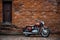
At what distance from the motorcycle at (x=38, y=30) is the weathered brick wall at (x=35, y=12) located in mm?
310

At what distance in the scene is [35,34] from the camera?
401 inches

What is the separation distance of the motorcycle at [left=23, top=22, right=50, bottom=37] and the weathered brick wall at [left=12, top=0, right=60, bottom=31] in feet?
1.02

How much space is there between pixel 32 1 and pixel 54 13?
132 cm

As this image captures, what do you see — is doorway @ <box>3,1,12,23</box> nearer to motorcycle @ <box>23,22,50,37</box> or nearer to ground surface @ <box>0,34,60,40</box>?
→ ground surface @ <box>0,34,60,40</box>

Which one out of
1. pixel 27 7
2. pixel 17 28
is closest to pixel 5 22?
pixel 17 28

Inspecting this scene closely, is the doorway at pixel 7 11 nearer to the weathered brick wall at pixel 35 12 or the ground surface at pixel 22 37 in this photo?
the weathered brick wall at pixel 35 12

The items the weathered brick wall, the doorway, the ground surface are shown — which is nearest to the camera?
the ground surface

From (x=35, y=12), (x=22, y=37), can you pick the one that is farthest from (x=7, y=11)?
(x=22, y=37)

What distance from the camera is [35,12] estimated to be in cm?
1037

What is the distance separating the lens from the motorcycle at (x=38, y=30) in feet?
33.1

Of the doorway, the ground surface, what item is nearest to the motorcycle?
the ground surface

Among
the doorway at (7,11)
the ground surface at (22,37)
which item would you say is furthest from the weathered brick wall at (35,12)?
the ground surface at (22,37)

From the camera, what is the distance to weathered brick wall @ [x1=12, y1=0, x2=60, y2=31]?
10.3 metres

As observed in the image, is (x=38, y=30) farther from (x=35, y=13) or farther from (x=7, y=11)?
(x=7, y=11)
